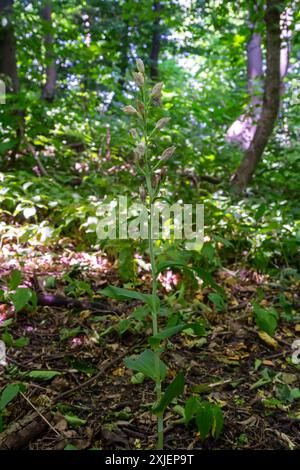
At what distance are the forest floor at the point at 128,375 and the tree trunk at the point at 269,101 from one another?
201 cm

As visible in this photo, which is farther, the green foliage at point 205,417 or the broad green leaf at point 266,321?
the broad green leaf at point 266,321

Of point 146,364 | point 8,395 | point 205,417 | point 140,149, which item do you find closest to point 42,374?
point 8,395

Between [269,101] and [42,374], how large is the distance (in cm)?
363

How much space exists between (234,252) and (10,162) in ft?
8.61

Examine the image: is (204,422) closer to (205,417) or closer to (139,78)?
(205,417)

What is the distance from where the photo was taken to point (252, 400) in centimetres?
176

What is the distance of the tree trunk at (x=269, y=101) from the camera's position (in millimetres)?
3871

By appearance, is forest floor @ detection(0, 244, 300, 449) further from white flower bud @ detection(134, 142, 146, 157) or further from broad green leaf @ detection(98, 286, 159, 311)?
white flower bud @ detection(134, 142, 146, 157)

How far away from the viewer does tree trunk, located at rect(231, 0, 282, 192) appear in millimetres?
3871

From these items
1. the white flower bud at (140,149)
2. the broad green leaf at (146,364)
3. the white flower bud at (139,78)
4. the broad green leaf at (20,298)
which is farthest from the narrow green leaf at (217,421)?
the white flower bud at (139,78)

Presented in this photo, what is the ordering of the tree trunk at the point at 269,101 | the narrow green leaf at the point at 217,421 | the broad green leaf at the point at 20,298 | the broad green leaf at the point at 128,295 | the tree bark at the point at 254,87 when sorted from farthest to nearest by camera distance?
1. the tree bark at the point at 254,87
2. the tree trunk at the point at 269,101
3. the broad green leaf at the point at 20,298
4. the narrow green leaf at the point at 217,421
5. the broad green leaf at the point at 128,295

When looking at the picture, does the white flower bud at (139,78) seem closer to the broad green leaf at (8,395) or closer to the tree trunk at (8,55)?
the broad green leaf at (8,395)

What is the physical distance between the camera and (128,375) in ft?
6.32
